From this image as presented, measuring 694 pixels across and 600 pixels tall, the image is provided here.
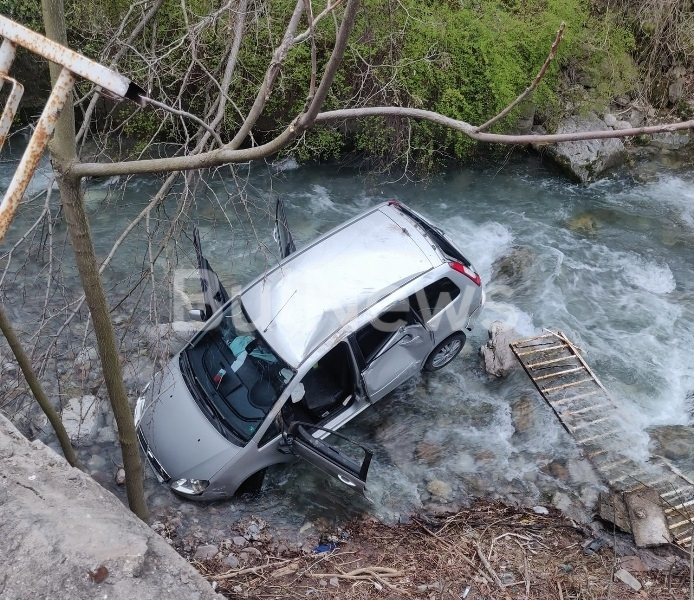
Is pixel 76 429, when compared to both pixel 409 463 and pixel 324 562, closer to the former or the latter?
pixel 324 562

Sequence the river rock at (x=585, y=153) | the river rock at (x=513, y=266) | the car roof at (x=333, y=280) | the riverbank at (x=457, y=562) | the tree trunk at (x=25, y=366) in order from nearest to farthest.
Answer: the tree trunk at (x=25, y=366) < the riverbank at (x=457, y=562) < the car roof at (x=333, y=280) < the river rock at (x=513, y=266) < the river rock at (x=585, y=153)

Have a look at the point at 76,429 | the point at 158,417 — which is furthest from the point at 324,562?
the point at 76,429

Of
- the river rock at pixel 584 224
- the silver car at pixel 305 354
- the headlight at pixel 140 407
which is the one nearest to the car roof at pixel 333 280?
the silver car at pixel 305 354

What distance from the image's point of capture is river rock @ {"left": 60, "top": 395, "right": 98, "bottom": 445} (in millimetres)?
→ 5988

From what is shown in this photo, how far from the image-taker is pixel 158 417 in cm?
547

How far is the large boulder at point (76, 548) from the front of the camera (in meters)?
2.85

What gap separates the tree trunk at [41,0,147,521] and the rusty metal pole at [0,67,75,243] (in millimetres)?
631

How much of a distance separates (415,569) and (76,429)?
351 centimetres

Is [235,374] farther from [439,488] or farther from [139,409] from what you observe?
[439,488]

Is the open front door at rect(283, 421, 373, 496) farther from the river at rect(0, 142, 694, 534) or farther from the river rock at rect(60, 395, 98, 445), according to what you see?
the river rock at rect(60, 395, 98, 445)

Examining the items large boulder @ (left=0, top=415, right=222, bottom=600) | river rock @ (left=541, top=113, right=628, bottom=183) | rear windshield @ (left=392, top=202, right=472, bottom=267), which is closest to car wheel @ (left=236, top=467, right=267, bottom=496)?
large boulder @ (left=0, top=415, right=222, bottom=600)

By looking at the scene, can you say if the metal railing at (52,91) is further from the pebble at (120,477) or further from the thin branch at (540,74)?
the pebble at (120,477)

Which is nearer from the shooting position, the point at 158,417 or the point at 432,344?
the point at 158,417

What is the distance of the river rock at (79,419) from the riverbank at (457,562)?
1.62m
